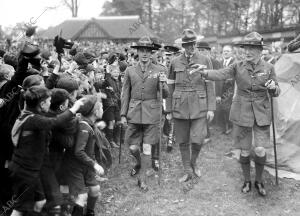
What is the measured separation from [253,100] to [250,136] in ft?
1.90

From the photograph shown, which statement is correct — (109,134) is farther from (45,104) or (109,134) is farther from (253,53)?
(45,104)

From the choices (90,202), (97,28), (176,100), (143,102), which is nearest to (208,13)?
(97,28)

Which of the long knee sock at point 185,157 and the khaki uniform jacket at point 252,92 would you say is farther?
the long knee sock at point 185,157

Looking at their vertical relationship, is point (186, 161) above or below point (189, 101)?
below

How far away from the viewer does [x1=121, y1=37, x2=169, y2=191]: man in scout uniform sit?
20.5ft

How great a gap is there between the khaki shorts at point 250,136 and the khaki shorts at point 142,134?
1.29 metres

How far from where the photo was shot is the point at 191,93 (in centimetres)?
650

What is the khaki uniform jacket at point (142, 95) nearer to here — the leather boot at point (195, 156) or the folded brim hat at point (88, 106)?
the leather boot at point (195, 156)

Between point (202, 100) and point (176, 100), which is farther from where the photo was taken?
point (176, 100)

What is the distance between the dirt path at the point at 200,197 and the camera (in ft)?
17.7

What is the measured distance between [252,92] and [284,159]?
188 centimetres

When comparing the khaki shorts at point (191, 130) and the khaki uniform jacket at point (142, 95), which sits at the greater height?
the khaki uniform jacket at point (142, 95)

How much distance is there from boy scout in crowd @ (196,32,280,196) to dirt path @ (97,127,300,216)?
0.32 meters

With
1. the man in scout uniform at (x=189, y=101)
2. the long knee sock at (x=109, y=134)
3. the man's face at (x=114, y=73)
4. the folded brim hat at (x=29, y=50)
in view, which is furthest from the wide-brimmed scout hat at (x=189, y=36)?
the long knee sock at (x=109, y=134)
